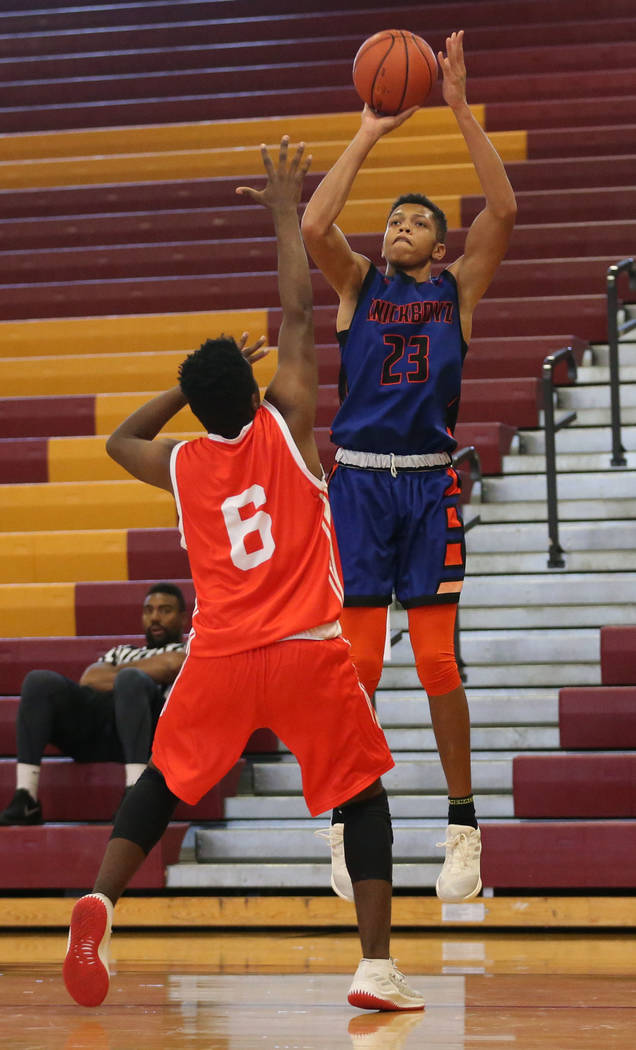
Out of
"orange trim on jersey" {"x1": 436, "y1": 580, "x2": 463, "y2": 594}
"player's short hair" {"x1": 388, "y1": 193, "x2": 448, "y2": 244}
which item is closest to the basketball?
"player's short hair" {"x1": 388, "y1": 193, "x2": 448, "y2": 244}

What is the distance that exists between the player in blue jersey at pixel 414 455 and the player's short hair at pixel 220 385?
70 centimetres

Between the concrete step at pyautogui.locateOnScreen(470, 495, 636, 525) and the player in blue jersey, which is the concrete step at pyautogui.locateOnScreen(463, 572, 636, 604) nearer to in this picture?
the concrete step at pyautogui.locateOnScreen(470, 495, 636, 525)

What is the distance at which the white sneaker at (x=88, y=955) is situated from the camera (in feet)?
11.0

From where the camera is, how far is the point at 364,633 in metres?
4.09

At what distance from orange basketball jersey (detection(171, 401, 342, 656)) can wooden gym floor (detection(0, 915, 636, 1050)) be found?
2.78ft

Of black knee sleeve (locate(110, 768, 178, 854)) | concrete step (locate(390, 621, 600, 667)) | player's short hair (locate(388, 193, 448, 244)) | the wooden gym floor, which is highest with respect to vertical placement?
player's short hair (locate(388, 193, 448, 244))

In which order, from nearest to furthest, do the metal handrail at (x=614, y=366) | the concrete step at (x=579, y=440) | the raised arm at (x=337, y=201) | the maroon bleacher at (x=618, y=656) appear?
the raised arm at (x=337, y=201) < the maroon bleacher at (x=618, y=656) < the metal handrail at (x=614, y=366) < the concrete step at (x=579, y=440)

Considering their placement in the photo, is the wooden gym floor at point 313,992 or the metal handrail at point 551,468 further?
the metal handrail at point 551,468

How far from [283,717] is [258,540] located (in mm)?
391

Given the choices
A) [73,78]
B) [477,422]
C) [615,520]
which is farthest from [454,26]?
[615,520]

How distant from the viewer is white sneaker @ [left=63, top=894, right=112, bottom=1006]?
3.35m

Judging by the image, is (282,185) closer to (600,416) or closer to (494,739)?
(494,739)

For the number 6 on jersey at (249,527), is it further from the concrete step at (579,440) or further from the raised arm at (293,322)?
the concrete step at (579,440)

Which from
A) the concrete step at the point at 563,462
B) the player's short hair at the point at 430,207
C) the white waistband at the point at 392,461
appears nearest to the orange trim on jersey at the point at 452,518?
the white waistband at the point at 392,461
